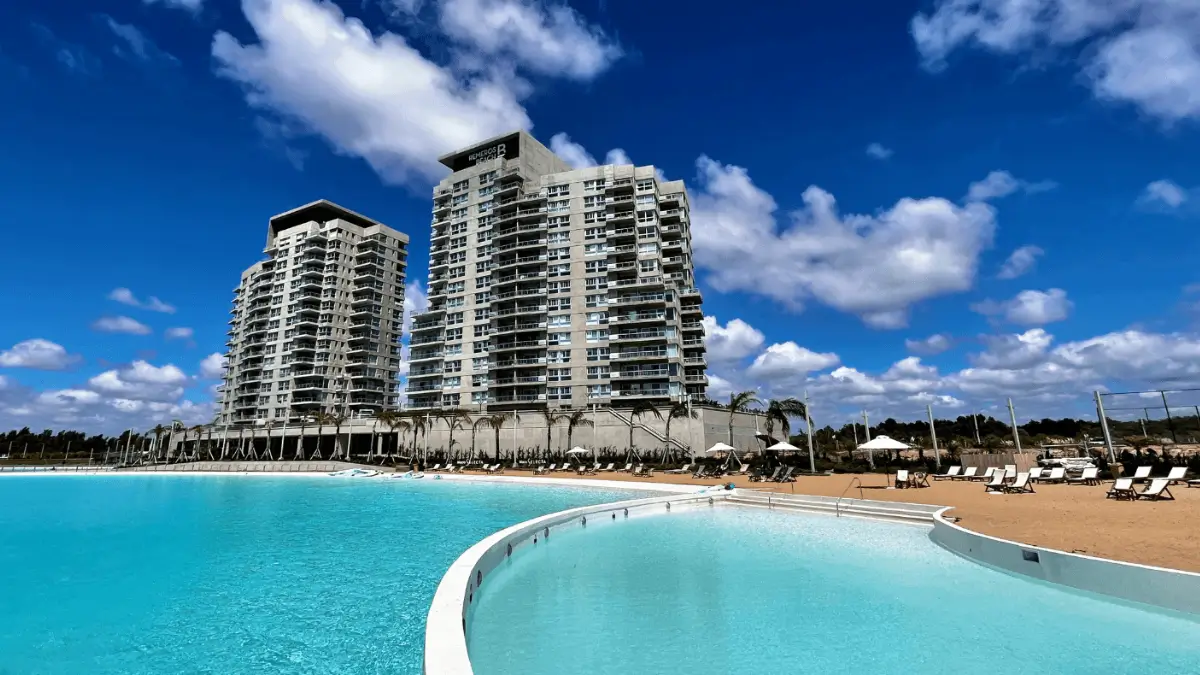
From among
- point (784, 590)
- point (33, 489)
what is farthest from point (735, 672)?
point (33, 489)

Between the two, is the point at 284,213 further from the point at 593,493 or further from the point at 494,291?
the point at 593,493

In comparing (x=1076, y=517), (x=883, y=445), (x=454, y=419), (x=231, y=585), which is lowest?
(x=231, y=585)

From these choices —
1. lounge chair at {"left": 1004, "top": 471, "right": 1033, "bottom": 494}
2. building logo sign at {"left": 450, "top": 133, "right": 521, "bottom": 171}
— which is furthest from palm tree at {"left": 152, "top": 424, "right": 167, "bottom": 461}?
lounge chair at {"left": 1004, "top": 471, "right": 1033, "bottom": 494}

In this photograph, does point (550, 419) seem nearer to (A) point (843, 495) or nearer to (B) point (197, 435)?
(A) point (843, 495)

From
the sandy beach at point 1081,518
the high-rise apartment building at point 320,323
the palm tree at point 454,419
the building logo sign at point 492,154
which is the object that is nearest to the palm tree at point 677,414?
the sandy beach at point 1081,518

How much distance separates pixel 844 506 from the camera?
19578 millimetres

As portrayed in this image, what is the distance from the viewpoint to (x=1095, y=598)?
30.4 ft

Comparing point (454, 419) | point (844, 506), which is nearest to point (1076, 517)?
point (844, 506)

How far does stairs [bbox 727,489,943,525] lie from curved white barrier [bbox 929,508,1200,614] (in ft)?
16.0

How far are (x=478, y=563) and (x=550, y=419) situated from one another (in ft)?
140

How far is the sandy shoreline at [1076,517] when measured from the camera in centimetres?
1072

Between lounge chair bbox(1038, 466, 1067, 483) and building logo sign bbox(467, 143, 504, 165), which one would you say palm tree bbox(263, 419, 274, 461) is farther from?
lounge chair bbox(1038, 466, 1067, 483)

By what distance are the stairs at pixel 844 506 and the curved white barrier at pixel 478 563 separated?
5.66 feet

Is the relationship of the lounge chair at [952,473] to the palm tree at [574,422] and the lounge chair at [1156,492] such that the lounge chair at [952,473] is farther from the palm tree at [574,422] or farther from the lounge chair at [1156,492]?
the palm tree at [574,422]
